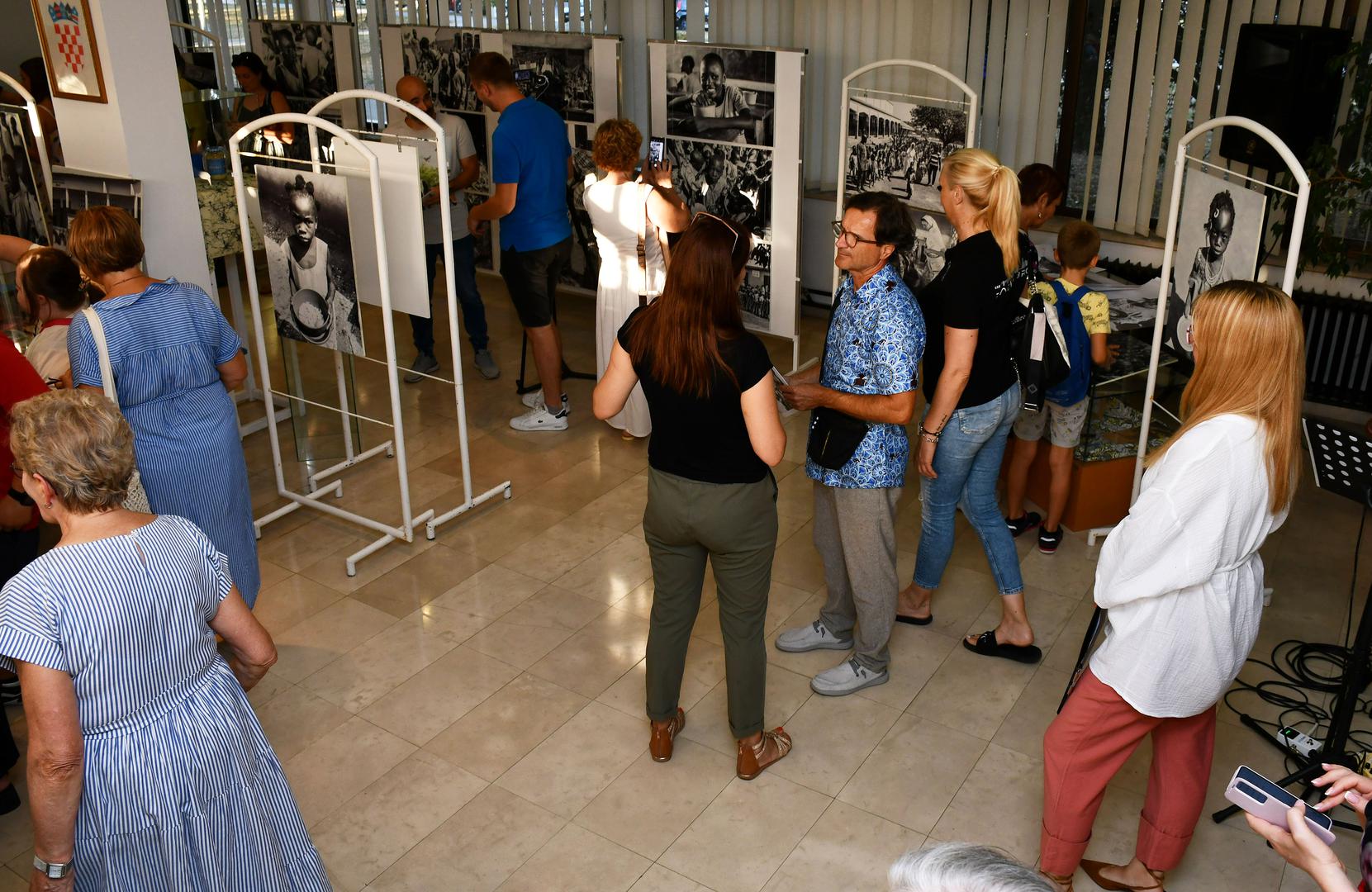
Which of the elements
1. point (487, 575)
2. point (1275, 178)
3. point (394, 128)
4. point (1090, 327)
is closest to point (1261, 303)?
point (1090, 327)

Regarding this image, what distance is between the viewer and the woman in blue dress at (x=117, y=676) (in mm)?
2123

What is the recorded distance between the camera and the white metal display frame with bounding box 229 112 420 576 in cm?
430

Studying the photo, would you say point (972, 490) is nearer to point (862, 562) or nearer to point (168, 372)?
point (862, 562)

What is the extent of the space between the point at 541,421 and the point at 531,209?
43.1 inches

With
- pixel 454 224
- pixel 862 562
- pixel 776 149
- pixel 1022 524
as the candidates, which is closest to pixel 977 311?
pixel 862 562

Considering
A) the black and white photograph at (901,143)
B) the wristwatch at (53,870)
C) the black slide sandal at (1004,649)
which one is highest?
the black and white photograph at (901,143)

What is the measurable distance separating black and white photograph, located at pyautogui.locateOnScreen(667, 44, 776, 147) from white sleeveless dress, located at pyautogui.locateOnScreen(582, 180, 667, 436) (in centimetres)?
115

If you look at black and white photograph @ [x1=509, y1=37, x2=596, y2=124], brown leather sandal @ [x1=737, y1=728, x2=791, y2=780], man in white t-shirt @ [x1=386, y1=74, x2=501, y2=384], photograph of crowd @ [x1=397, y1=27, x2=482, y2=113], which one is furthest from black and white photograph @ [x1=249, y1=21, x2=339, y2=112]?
brown leather sandal @ [x1=737, y1=728, x2=791, y2=780]

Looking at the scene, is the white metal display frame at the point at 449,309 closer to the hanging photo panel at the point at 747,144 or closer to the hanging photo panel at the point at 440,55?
the hanging photo panel at the point at 747,144

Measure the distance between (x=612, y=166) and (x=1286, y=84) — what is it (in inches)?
127

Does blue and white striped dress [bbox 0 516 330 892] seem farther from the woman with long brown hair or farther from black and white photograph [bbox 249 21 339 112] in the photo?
black and white photograph [bbox 249 21 339 112]

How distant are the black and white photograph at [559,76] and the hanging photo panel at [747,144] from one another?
768 mm

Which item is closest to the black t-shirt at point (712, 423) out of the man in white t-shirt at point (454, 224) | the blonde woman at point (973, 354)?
the blonde woman at point (973, 354)

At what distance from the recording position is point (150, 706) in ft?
7.48
